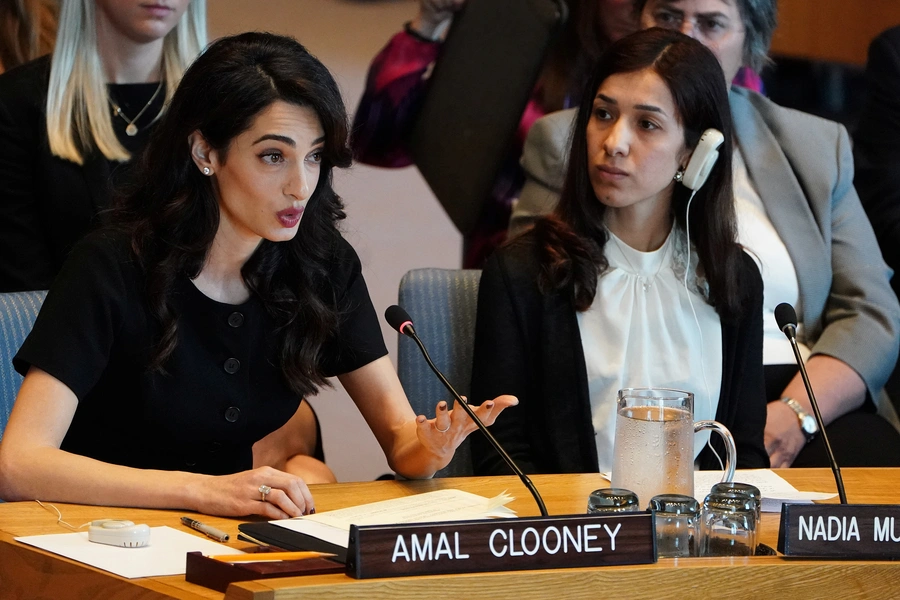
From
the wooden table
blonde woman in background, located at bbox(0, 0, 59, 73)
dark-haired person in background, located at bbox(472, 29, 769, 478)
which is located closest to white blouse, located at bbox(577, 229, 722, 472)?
dark-haired person in background, located at bbox(472, 29, 769, 478)

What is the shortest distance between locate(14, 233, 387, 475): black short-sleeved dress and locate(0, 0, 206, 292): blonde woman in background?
0.66 meters

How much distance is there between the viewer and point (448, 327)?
2.28 m

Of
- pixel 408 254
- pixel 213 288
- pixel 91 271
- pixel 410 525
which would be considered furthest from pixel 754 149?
pixel 410 525

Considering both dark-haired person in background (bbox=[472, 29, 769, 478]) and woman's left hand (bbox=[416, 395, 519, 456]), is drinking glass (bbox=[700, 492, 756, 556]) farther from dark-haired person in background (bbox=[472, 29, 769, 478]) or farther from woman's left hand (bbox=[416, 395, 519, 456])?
dark-haired person in background (bbox=[472, 29, 769, 478])

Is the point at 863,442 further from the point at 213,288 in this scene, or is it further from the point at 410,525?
the point at 410,525

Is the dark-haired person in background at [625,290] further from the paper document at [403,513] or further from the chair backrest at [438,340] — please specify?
the paper document at [403,513]

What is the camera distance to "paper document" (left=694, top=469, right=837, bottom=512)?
1.69 m

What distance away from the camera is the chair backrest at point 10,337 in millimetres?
1938

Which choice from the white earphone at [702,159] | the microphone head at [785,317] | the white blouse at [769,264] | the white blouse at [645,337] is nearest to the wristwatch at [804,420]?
the white blouse at [769,264]

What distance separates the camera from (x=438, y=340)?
7.43 feet

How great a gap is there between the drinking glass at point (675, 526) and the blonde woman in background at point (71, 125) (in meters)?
1.47

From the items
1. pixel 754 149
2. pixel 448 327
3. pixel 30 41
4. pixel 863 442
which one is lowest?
pixel 863 442

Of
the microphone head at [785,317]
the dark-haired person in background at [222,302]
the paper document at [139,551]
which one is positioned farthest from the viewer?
the dark-haired person in background at [222,302]

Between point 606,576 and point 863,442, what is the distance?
1.48 m
